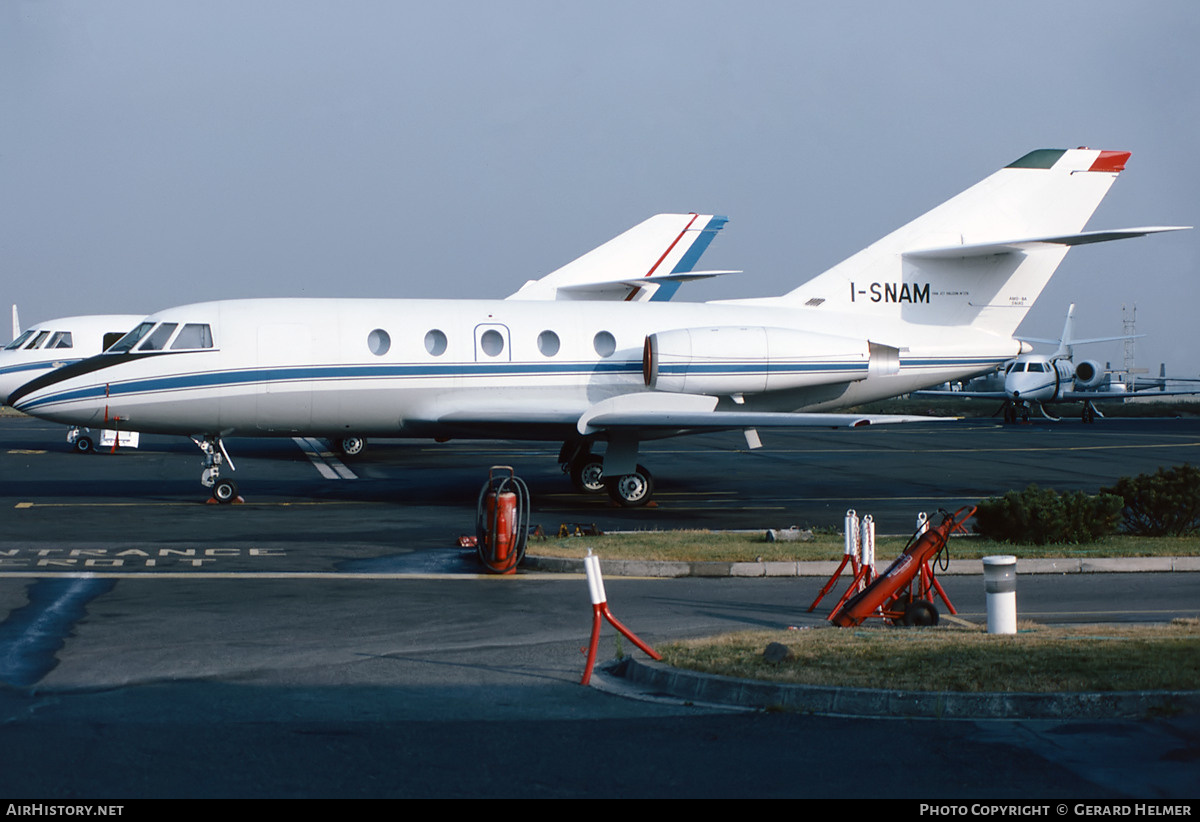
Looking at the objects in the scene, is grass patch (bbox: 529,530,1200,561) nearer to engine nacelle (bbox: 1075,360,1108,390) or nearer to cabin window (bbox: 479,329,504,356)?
cabin window (bbox: 479,329,504,356)

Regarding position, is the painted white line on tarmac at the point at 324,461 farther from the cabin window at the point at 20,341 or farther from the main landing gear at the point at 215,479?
the cabin window at the point at 20,341

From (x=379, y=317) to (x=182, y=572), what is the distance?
8.69 metres

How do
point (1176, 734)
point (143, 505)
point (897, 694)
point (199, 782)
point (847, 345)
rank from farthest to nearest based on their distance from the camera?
point (847, 345) < point (143, 505) < point (897, 694) < point (1176, 734) < point (199, 782)

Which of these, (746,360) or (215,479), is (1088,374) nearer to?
(746,360)

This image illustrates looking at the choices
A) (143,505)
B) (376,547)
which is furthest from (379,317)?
(376,547)

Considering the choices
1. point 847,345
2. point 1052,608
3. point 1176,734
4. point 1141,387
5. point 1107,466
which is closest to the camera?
point 1176,734

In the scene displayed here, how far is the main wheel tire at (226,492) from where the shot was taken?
2094cm

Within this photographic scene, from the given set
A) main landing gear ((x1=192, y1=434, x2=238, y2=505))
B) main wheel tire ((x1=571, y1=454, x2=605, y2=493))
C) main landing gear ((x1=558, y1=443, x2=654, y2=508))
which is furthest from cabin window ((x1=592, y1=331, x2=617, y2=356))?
main landing gear ((x1=192, y1=434, x2=238, y2=505))

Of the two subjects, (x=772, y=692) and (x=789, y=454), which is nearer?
(x=772, y=692)

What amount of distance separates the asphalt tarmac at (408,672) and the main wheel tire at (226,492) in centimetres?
43

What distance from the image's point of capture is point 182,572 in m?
13.6

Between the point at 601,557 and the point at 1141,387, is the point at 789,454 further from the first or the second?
the point at 1141,387

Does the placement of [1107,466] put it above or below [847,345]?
below

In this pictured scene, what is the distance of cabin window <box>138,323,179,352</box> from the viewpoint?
2094 centimetres
